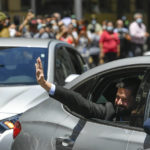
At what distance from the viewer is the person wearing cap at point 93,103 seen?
3904 mm

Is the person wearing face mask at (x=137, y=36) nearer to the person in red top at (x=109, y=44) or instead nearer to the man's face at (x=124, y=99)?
the person in red top at (x=109, y=44)

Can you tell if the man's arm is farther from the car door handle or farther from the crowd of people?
the crowd of people

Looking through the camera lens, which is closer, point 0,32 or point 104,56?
point 0,32

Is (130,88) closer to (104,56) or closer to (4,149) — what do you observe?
(4,149)

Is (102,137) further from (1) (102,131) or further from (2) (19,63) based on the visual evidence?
(2) (19,63)

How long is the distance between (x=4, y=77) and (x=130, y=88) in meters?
2.49

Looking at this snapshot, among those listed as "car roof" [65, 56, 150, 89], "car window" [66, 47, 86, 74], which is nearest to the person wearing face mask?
"car window" [66, 47, 86, 74]

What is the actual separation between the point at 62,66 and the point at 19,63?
597 millimetres

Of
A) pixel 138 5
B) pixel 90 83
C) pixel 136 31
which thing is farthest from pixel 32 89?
pixel 138 5

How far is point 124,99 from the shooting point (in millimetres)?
4168

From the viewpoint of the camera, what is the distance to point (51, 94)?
3914 mm

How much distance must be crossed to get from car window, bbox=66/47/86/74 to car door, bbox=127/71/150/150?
3755 mm

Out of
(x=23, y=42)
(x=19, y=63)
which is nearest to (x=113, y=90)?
(x=19, y=63)

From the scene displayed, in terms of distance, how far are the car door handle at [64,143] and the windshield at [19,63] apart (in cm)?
251
